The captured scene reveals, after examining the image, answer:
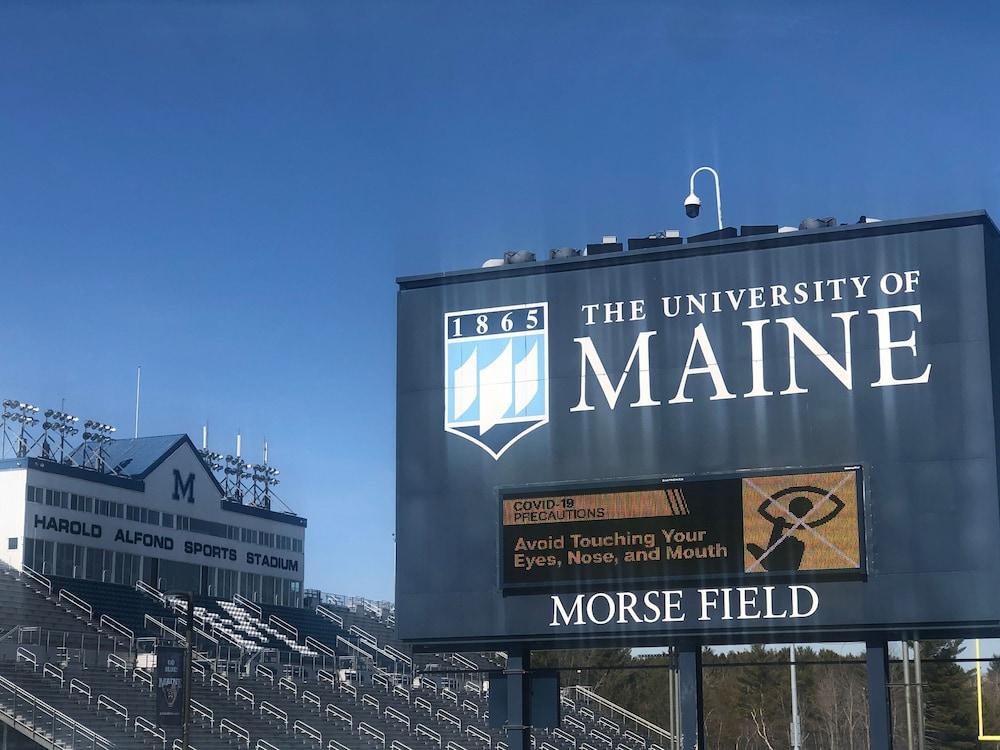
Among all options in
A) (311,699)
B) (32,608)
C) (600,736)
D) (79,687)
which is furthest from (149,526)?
(600,736)

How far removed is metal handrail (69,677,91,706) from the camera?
138ft

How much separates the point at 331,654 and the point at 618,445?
45.2m

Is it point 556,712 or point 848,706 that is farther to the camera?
point 848,706

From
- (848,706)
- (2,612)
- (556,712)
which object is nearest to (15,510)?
(2,612)

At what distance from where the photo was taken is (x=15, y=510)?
53062mm

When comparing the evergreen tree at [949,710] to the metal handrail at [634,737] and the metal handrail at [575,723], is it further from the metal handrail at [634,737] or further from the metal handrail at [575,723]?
the metal handrail at [575,723]

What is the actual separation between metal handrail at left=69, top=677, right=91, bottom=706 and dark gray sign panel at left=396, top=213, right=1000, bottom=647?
984 inches

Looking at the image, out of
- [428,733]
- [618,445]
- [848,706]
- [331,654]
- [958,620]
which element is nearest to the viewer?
[958,620]

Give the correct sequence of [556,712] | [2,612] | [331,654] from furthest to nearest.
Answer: [331,654], [2,612], [556,712]

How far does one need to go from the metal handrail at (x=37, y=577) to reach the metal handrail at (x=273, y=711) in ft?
31.7

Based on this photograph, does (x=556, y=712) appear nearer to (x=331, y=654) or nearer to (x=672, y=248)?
(x=672, y=248)

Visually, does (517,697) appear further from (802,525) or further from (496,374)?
(802,525)

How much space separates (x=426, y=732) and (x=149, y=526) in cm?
1536

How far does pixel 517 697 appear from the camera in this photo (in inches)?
812
